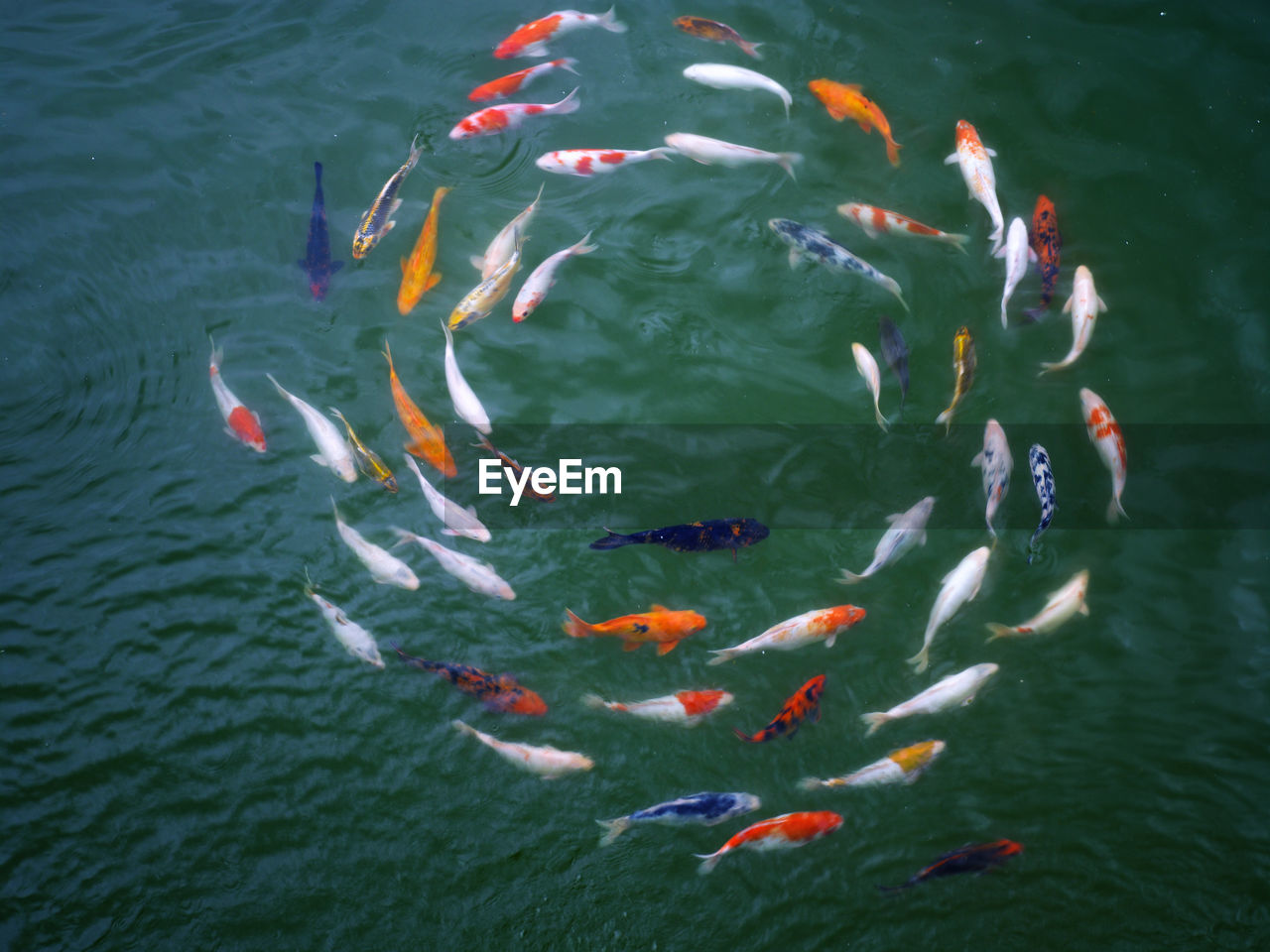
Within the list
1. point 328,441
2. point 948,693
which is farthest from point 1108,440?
point 328,441

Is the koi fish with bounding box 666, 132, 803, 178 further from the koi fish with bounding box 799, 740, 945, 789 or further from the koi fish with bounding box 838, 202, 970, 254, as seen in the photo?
the koi fish with bounding box 799, 740, 945, 789

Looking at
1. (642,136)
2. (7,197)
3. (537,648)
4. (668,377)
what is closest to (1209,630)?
(668,377)

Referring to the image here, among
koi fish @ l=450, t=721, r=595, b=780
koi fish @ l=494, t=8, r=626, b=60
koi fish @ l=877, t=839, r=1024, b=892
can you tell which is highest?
koi fish @ l=494, t=8, r=626, b=60

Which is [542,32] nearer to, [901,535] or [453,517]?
[453,517]

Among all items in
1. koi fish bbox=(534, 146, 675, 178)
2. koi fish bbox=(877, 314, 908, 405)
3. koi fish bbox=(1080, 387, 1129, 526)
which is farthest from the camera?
koi fish bbox=(534, 146, 675, 178)

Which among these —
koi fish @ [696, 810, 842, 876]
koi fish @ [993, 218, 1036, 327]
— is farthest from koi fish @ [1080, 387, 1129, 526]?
koi fish @ [696, 810, 842, 876]

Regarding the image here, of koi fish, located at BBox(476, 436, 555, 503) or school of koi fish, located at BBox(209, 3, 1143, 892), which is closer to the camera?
school of koi fish, located at BBox(209, 3, 1143, 892)
